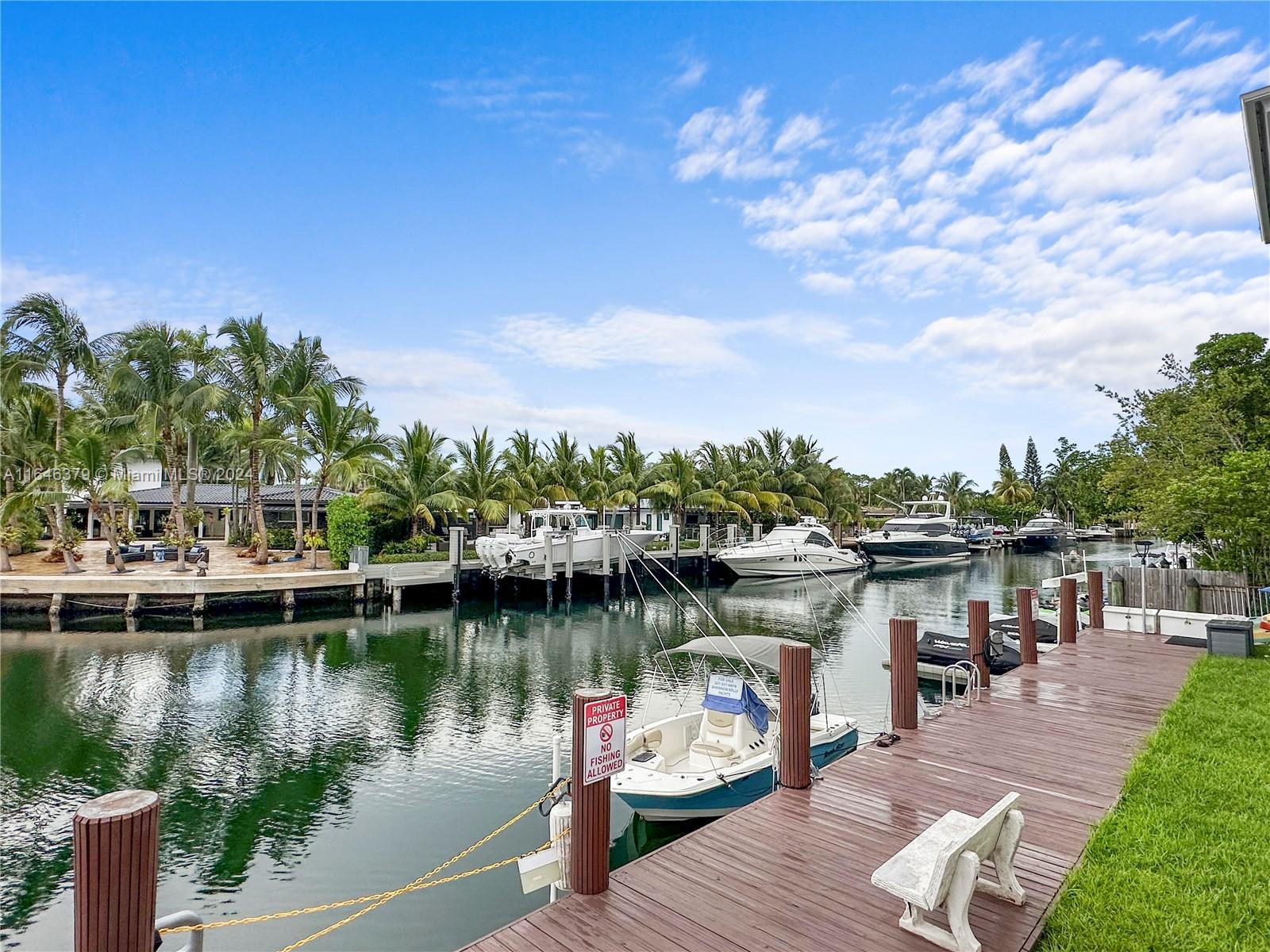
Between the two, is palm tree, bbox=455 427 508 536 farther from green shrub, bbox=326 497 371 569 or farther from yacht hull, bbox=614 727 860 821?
yacht hull, bbox=614 727 860 821

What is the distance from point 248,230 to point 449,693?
18.8 metres

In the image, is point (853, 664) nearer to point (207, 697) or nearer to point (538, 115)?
point (207, 697)

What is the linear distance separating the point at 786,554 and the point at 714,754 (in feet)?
120

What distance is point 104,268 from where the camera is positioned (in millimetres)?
22562

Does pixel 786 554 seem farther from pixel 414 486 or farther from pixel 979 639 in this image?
pixel 979 639

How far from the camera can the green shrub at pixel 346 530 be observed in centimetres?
3519

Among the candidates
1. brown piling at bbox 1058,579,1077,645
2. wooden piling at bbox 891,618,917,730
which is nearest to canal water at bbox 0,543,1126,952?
wooden piling at bbox 891,618,917,730

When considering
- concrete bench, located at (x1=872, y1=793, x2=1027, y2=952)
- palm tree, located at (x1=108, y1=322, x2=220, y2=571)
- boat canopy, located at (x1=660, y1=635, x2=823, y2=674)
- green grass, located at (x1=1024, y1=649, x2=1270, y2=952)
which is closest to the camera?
concrete bench, located at (x1=872, y1=793, x2=1027, y2=952)

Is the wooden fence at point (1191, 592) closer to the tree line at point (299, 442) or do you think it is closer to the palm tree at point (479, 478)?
the tree line at point (299, 442)

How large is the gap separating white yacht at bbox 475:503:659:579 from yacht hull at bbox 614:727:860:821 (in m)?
23.6

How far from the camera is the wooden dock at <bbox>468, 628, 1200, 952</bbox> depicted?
4617 mm

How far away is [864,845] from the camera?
5.91m

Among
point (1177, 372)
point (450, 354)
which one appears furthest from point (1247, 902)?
point (450, 354)

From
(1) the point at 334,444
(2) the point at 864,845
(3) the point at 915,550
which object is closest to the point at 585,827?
(2) the point at 864,845
